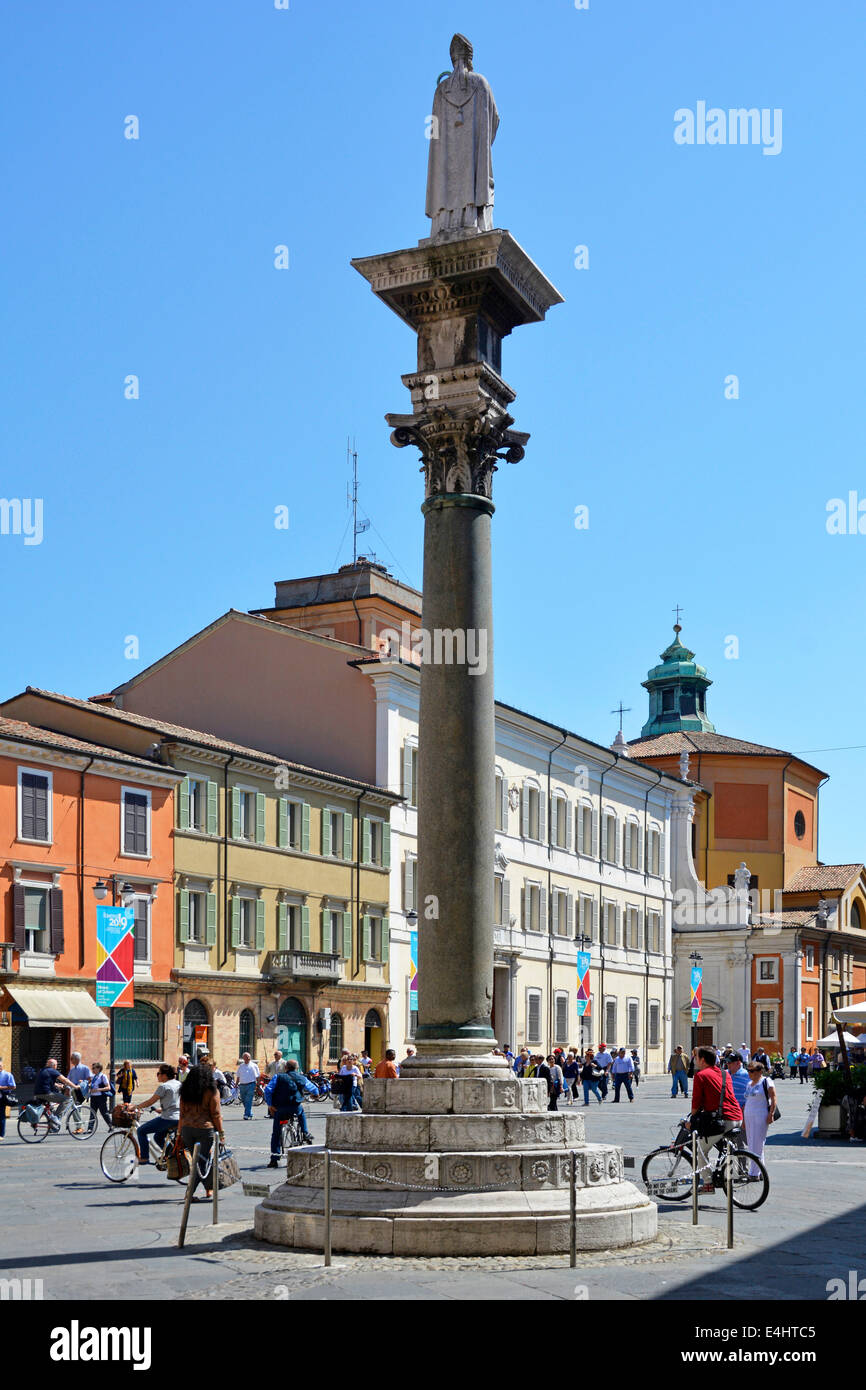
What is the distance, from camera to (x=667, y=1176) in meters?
16.7

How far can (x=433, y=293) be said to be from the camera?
14852 mm

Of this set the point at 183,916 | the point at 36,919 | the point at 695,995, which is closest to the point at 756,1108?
the point at 36,919

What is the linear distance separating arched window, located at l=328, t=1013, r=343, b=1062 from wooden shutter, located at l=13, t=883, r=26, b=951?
12349mm

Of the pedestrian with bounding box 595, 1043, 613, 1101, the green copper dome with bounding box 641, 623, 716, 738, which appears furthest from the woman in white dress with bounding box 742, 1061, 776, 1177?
the green copper dome with bounding box 641, 623, 716, 738

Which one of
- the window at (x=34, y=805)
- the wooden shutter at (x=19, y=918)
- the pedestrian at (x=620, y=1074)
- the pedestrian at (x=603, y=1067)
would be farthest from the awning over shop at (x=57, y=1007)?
the pedestrian at (x=620, y=1074)

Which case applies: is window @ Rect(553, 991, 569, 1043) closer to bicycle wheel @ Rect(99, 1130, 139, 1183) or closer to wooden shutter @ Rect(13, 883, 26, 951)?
wooden shutter @ Rect(13, 883, 26, 951)

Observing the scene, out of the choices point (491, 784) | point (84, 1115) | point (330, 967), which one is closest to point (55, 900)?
point (84, 1115)

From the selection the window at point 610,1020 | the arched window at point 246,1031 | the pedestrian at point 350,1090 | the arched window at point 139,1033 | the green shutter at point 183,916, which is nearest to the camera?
the pedestrian at point 350,1090

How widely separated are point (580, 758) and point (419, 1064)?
5103cm

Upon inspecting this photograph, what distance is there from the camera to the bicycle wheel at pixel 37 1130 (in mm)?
30125

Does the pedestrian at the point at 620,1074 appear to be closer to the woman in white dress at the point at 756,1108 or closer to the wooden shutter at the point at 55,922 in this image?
the wooden shutter at the point at 55,922

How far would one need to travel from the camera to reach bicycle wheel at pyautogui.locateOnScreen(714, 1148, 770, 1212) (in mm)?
16297

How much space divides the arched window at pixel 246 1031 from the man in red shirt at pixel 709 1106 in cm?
2989
